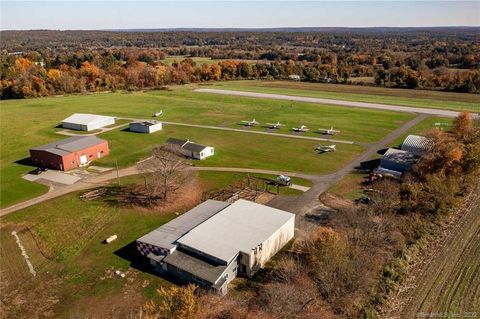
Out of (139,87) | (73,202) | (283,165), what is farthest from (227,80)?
(73,202)

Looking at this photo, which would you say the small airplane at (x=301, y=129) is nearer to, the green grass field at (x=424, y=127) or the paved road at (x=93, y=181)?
the green grass field at (x=424, y=127)

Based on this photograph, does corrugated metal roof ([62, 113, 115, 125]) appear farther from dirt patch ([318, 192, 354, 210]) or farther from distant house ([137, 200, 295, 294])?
dirt patch ([318, 192, 354, 210])

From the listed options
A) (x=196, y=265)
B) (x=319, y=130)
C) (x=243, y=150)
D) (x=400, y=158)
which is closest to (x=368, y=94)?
(x=319, y=130)

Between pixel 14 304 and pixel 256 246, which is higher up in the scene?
pixel 256 246

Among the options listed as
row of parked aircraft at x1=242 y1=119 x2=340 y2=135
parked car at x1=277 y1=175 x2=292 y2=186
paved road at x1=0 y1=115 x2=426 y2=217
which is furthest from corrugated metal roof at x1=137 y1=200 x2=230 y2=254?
row of parked aircraft at x1=242 y1=119 x2=340 y2=135

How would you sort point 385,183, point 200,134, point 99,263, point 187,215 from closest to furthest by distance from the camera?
point 99,263 < point 187,215 < point 385,183 < point 200,134

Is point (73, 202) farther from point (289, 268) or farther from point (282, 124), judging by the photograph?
point (282, 124)

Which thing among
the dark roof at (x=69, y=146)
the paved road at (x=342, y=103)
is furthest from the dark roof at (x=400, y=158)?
the dark roof at (x=69, y=146)
